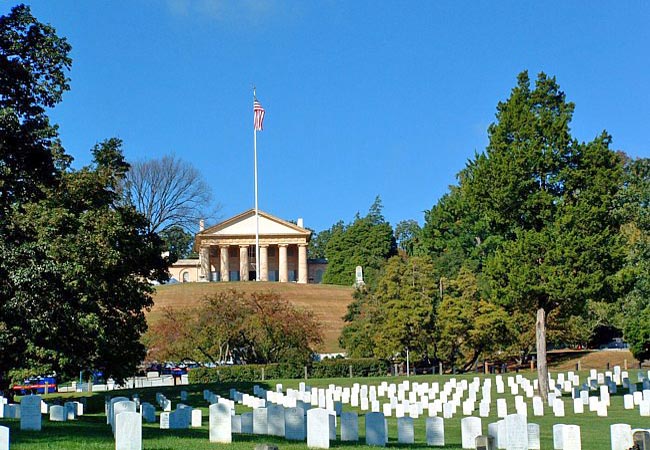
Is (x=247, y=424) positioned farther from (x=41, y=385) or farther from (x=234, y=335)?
(x=234, y=335)

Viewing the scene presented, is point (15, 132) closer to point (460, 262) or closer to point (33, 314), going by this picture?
point (33, 314)

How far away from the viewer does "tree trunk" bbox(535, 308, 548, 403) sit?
29.2m

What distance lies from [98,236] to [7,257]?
10845 millimetres

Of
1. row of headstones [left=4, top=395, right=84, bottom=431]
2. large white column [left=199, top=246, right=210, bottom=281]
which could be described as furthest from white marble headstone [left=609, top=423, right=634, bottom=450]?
large white column [left=199, top=246, right=210, bottom=281]

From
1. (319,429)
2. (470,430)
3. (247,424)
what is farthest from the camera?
(247,424)

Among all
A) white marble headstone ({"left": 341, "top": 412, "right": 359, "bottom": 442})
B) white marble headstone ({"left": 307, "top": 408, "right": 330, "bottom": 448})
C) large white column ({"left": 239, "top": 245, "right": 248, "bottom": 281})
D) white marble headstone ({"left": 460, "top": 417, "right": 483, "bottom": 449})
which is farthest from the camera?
large white column ({"left": 239, "top": 245, "right": 248, "bottom": 281})

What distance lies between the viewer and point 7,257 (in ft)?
53.0

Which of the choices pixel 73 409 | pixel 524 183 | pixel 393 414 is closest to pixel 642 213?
pixel 524 183

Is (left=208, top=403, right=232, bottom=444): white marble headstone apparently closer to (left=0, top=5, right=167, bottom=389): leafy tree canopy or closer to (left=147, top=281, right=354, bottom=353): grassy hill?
(left=0, top=5, right=167, bottom=389): leafy tree canopy

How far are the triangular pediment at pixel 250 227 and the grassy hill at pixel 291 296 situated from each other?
11.2 meters

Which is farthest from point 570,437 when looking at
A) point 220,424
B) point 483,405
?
point 483,405

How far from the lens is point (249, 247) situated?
99750 mm

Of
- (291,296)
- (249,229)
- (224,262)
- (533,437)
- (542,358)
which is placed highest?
(249,229)

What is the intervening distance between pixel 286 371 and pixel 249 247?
53920 mm
